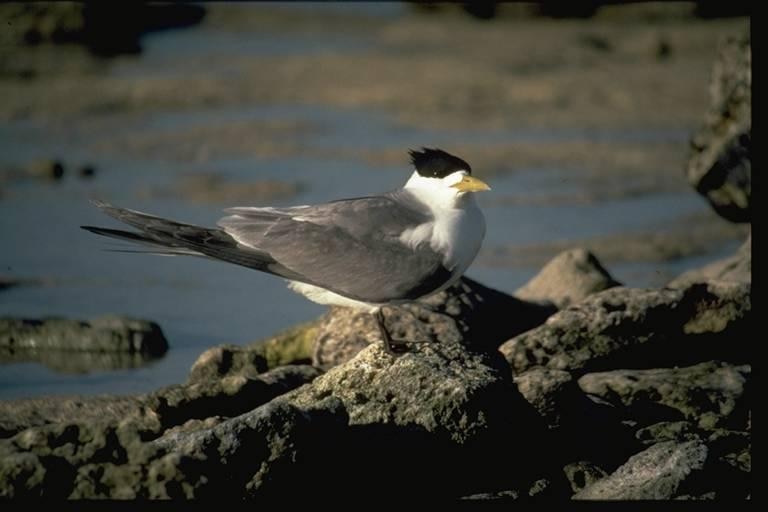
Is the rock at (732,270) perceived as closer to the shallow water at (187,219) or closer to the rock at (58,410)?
the shallow water at (187,219)

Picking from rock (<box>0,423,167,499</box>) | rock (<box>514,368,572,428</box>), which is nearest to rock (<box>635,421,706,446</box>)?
rock (<box>514,368,572,428</box>)

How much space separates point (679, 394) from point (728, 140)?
2.90 m

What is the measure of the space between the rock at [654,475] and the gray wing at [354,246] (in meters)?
1.20

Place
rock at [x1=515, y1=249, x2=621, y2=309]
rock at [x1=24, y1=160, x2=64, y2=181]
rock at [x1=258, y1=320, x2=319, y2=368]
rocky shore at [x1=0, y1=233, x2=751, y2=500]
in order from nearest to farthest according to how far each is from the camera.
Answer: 1. rocky shore at [x1=0, y1=233, x2=751, y2=500]
2. rock at [x1=258, y1=320, x2=319, y2=368]
3. rock at [x1=515, y1=249, x2=621, y2=309]
4. rock at [x1=24, y1=160, x2=64, y2=181]

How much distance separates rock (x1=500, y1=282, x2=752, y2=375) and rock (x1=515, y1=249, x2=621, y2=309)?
1011 millimetres

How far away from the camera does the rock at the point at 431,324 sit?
23.5 feet

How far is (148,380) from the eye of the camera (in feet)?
24.9

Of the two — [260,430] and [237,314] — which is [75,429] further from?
[237,314]

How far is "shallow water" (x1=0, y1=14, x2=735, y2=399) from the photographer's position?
859 cm

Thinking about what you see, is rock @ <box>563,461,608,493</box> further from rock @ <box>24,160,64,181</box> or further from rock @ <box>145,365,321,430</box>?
rock @ <box>24,160,64,181</box>

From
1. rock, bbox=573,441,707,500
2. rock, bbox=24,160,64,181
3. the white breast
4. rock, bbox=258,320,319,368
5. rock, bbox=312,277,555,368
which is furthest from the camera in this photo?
rock, bbox=24,160,64,181

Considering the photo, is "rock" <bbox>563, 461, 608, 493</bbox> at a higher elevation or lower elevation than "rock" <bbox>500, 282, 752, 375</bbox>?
lower

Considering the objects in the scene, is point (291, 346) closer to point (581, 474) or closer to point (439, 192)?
point (439, 192)

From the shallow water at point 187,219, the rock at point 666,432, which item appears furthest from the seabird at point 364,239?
the shallow water at point 187,219
